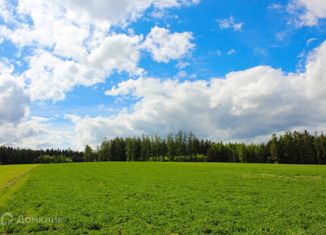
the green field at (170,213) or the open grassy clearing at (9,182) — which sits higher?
the green field at (170,213)

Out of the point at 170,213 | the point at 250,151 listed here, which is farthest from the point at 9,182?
the point at 250,151

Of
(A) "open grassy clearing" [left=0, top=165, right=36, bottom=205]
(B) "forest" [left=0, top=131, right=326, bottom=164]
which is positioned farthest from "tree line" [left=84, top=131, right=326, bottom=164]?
(A) "open grassy clearing" [left=0, top=165, right=36, bottom=205]

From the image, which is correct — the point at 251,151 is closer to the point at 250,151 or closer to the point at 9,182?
the point at 250,151

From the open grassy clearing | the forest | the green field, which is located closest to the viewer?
the green field

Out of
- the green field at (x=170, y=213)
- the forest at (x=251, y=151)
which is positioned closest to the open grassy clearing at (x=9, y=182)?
the green field at (x=170, y=213)

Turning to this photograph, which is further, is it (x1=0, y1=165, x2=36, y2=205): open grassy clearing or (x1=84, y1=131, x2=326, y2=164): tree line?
(x1=84, y1=131, x2=326, y2=164): tree line

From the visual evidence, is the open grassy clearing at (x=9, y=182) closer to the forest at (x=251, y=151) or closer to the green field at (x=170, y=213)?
the green field at (x=170, y=213)

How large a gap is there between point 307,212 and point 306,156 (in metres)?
135

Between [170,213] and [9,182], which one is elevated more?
A: [170,213]

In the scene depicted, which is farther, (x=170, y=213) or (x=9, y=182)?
(x=9, y=182)

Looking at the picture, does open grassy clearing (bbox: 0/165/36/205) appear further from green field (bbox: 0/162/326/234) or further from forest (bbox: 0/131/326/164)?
forest (bbox: 0/131/326/164)

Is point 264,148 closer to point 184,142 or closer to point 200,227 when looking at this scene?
point 184,142

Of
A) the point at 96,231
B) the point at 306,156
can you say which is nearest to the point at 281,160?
the point at 306,156

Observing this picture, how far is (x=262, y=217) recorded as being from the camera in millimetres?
21969
